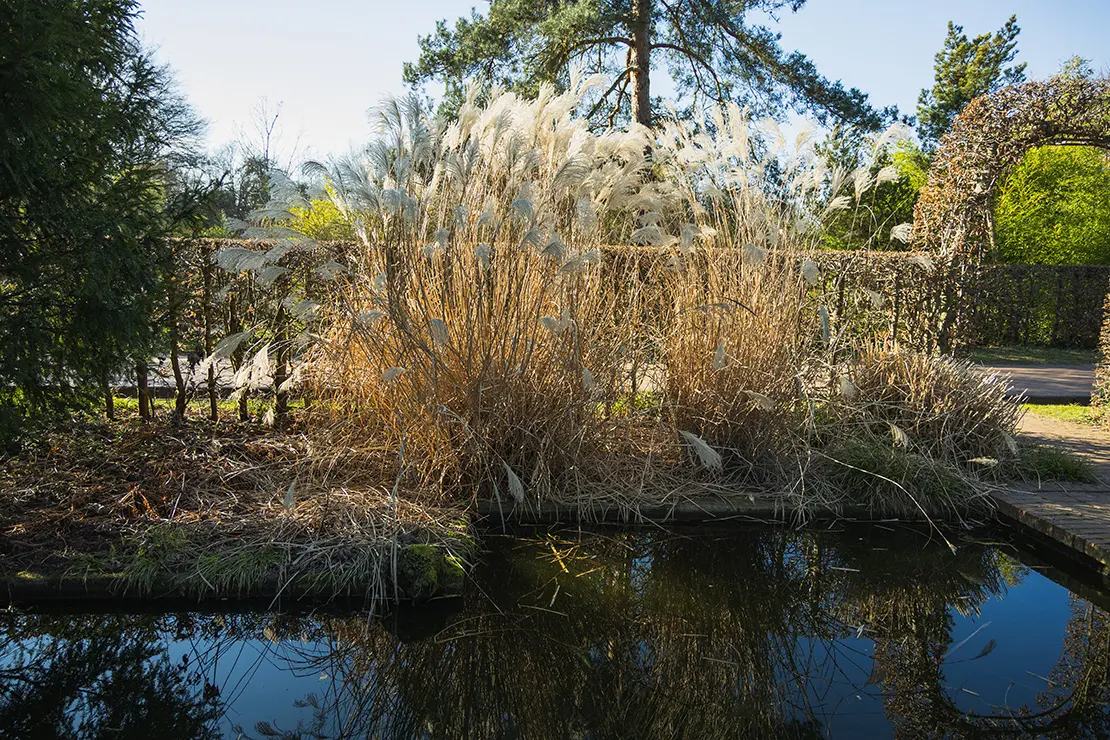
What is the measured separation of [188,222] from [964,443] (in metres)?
4.46

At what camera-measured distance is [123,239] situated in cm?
295

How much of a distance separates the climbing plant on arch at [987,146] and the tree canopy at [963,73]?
1985cm

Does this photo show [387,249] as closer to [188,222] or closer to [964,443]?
[188,222]

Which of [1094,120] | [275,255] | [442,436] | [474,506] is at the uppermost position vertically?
[1094,120]

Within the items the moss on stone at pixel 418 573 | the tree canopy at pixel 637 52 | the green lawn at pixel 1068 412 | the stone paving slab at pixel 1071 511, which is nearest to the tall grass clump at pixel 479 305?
the moss on stone at pixel 418 573


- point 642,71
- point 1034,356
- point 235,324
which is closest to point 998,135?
point 235,324

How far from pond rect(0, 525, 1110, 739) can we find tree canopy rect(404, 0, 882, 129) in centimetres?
901

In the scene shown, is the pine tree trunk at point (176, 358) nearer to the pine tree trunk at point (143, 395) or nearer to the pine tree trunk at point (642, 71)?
the pine tree trunk at point (143, 395)

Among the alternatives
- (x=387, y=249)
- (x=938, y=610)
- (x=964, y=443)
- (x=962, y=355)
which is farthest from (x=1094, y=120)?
(x=387, y=249)

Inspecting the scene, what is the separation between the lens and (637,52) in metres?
11.2

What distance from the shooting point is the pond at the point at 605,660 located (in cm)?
208

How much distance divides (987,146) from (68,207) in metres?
5.86

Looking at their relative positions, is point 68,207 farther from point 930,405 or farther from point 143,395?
point 930,405

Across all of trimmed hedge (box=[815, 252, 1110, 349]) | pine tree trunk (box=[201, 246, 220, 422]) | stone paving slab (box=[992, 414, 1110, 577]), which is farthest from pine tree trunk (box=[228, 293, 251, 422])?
stone paving slab (box=[992, 414, 1110, 577])
